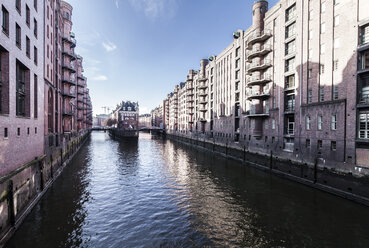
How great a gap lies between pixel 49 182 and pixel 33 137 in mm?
4871

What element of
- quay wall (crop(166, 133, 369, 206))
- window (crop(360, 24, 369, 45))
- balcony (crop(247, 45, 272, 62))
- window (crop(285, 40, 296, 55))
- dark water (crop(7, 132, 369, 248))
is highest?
balcony (crop(247, 45, 272, 62))

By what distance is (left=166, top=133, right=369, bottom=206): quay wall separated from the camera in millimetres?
14453

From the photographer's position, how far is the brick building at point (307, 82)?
1832cm

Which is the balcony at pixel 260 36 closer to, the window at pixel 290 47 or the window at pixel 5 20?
the window at pixel 290 47

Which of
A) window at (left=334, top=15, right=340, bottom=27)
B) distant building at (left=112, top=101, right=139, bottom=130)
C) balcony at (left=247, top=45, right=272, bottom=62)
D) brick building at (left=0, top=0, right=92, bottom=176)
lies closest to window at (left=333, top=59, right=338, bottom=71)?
window at (left=334, top=15, right=340, bottom=27)

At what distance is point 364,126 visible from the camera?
702 inches

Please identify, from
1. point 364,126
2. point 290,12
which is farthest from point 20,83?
point 290,12

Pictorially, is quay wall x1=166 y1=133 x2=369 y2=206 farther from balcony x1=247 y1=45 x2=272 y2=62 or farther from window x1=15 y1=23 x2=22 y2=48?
window x1=15 y1=23 x2=22 y2=48

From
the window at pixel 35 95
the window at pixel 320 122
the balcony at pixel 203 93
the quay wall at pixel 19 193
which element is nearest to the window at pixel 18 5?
the window at pixel 35 95

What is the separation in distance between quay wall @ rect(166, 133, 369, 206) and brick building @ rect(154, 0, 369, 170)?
28.7 inches

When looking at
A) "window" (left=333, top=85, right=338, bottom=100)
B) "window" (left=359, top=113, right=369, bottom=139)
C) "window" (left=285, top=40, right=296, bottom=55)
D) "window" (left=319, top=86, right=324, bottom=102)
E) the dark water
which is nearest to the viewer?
the dark water

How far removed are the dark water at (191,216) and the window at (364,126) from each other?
7354mm

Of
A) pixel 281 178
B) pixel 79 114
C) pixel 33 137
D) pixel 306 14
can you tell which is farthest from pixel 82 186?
pixel 79 114

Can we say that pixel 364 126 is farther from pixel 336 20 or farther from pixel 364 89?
pixel 336 20
